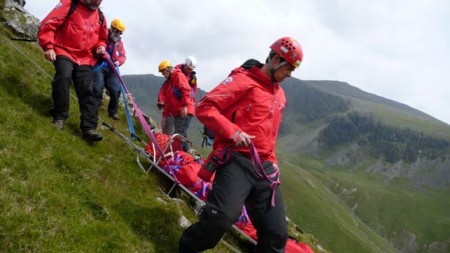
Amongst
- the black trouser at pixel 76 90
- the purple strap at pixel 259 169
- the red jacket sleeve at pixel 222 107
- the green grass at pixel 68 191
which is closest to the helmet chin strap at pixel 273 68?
the red jacket sleeve at pixel 222 107

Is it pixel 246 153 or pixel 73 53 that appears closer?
pixel 246 153

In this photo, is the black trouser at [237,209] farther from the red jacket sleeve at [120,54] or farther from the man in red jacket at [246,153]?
the red jacket sleeve at [120,54]

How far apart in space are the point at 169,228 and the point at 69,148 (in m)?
3.43

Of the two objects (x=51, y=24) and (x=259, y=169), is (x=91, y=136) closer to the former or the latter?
(x=51, y=24)

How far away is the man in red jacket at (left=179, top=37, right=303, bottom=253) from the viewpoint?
25.2 ft

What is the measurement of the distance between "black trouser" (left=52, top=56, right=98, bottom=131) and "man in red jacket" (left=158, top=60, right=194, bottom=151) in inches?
247

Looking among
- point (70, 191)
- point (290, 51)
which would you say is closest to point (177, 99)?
point (70, 191)

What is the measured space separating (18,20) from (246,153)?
64.5 feet

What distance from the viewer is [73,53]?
39.8 feet

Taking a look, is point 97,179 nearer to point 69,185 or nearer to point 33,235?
point 69,185

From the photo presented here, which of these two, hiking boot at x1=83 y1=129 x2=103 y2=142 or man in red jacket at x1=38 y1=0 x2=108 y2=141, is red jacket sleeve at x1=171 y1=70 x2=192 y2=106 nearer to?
man in red jacket at x1=38 y1=0 x2=108 y2=141

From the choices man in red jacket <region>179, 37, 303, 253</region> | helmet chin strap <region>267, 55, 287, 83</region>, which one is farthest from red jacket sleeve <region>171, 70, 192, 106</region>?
helmet chin strap <region>267, 55, 287, 83</region>

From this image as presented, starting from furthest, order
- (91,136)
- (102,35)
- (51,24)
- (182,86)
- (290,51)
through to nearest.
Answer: (182,86) → (102,35) → (91,136) → (51,24) → (290,51)

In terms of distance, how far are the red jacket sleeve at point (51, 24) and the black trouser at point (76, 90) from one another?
546 millimetres
